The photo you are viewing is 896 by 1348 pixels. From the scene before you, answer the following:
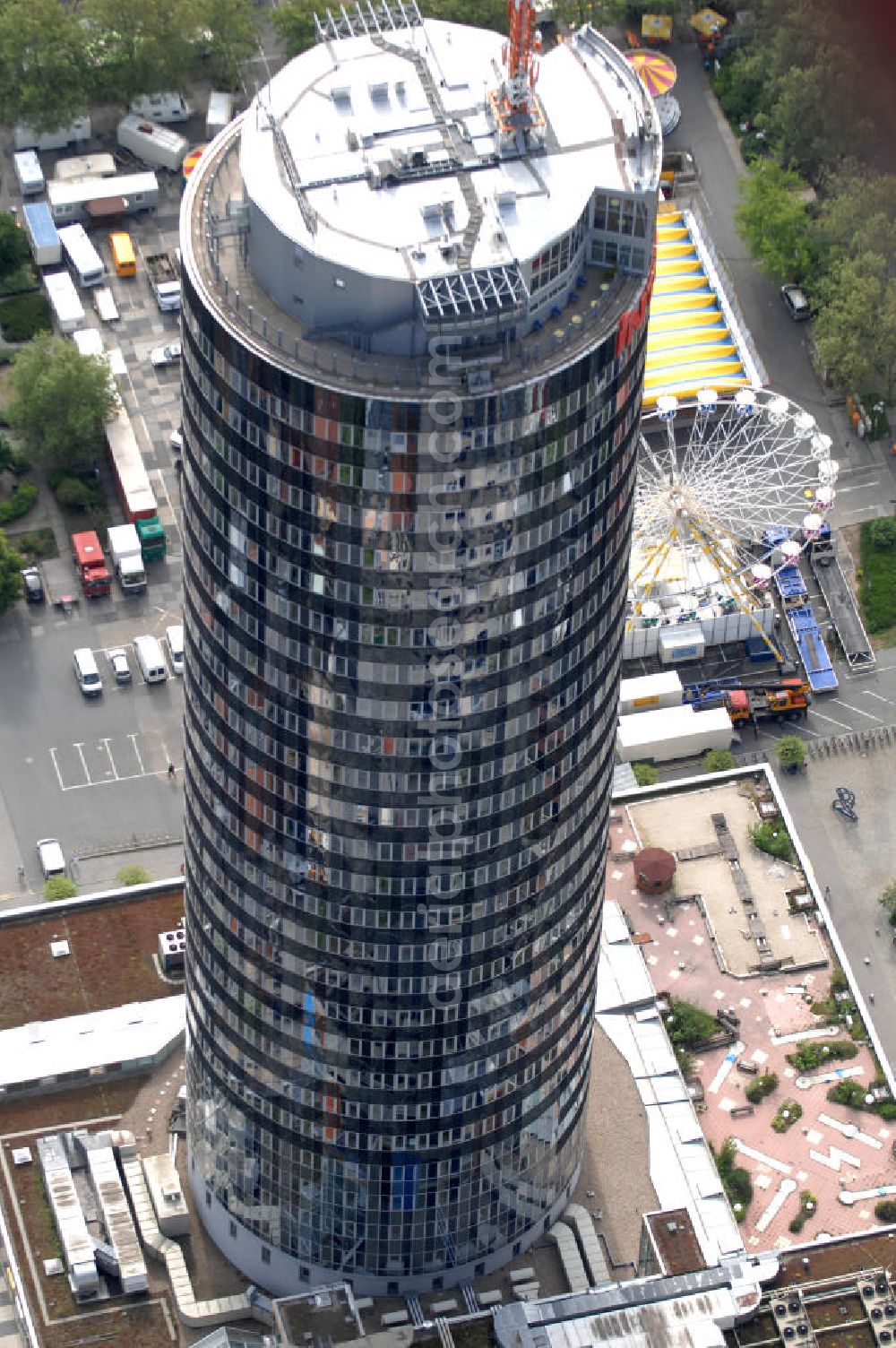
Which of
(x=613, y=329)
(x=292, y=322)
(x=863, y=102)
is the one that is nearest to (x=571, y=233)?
(x=613, y=329)

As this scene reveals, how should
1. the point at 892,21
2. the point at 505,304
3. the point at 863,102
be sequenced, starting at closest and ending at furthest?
the point at 892,21 < the point at 863,102 < the point at 505,304

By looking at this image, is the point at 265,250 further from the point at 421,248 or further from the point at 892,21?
the point at 892,21

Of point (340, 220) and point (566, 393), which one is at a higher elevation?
point (340, 220)

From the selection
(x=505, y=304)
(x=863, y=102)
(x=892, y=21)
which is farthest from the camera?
(x=505, y=304)

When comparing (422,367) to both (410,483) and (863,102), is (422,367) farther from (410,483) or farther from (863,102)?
(863,102)

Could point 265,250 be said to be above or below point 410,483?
above

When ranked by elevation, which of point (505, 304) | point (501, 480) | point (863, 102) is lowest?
point (501, 480)

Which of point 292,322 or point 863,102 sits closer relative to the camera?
point 863,102

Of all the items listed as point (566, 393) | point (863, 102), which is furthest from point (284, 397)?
point (863, 102)

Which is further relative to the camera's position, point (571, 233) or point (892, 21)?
point (571, 233)
